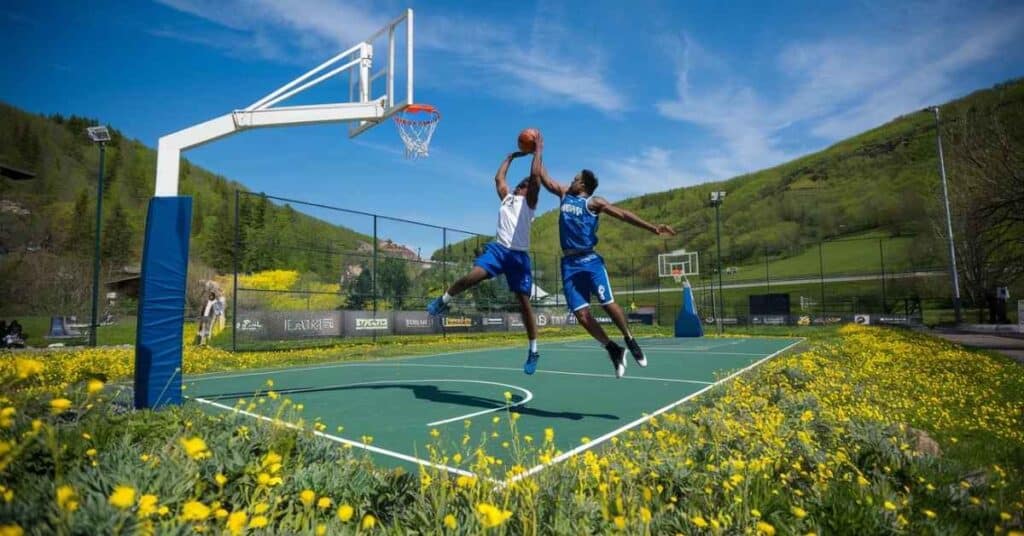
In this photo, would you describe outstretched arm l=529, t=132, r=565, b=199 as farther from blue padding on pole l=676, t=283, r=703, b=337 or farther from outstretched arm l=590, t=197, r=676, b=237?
blue padding on pole l=676, t=283, r=703, b=337

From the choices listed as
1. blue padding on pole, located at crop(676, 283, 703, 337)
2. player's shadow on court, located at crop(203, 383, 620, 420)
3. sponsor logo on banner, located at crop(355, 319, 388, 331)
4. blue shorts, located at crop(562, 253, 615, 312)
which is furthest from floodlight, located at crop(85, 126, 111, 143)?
blue padding on pole, located at crop(676, 283, 703, 337)

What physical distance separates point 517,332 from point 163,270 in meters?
21.1

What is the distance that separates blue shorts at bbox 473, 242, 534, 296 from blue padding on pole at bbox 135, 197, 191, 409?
279cm

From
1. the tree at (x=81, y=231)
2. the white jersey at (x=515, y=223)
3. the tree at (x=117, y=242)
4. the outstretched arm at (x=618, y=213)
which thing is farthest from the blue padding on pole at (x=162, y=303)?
the tree at (x=117, y=242)

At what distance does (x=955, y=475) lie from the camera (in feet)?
9.09

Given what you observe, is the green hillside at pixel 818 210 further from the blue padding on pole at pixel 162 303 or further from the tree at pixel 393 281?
the blue padding on pole at pixel 162 303

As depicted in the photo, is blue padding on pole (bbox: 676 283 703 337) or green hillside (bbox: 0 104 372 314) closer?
green hillside (bbox: 0 104 372 314)

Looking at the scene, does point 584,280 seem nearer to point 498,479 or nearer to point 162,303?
point 498,479

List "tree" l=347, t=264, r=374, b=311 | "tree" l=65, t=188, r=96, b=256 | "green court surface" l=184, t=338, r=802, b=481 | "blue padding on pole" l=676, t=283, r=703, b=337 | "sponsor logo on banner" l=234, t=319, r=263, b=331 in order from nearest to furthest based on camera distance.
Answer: "green court surface" l=184, t=338, r=802, b=481
"sponsor logo on banner" l=234, t=319, r=263, b=331
"tree" l=347, t=264, r=374, b=311
"blue padding on pole" l=676, t=283, r=703, b=337
"tree" l=65, t=188, r=96, b=256

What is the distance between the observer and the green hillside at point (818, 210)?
70750mm

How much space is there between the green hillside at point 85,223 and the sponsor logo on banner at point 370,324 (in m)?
2.28

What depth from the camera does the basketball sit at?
564 cm

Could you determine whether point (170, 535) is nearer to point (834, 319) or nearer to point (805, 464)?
point (805, 464)

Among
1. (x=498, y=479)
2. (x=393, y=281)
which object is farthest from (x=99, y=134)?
(x=498, y=479)
